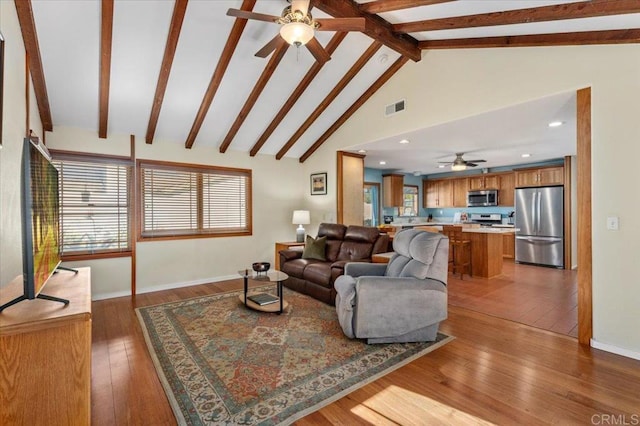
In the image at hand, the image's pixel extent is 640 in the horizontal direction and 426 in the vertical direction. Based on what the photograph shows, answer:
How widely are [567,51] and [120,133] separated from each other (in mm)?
5745

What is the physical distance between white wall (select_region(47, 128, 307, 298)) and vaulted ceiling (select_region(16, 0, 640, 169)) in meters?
0.21

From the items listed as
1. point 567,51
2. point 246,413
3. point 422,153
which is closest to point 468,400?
point 246,413

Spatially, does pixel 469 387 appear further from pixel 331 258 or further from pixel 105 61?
pixel 105 61

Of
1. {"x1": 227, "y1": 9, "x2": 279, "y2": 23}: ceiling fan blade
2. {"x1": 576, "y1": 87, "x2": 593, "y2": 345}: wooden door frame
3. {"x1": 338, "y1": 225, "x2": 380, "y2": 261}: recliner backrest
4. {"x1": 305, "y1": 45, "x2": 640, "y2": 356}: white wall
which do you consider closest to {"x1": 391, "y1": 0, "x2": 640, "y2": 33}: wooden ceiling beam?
{"x1": 305, "y1": 45, "x2": 640, "y2": 356}: white wall

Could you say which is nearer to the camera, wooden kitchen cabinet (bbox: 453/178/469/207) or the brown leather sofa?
the brown leather sofa

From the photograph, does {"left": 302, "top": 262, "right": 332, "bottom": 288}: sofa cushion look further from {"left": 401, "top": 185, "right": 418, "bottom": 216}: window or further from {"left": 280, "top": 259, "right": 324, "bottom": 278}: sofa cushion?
{"left": 401, "top": 185, "right": 418, "bottom": 216}: window

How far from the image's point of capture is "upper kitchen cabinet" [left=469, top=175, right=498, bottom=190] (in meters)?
7.82

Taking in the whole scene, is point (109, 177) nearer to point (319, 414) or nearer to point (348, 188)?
point (348, 188)

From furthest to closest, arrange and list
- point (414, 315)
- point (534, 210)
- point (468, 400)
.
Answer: point (534, 210)
point (414, 315)
point (468, 400)

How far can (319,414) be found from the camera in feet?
6.19

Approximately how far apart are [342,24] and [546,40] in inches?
84.4

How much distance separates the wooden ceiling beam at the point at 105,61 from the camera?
2759mm

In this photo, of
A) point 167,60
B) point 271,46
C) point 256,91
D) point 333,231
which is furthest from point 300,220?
point 271,46

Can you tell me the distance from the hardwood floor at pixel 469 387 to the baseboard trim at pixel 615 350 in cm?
7
